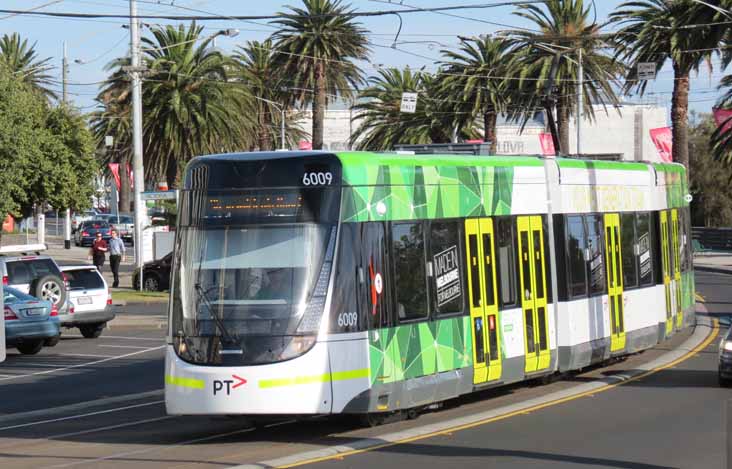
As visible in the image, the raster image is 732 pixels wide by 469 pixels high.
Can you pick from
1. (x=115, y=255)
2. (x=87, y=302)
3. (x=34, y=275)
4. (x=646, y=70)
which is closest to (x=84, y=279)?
(x=87, y=302)

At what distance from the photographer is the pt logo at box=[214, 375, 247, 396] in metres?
13.6

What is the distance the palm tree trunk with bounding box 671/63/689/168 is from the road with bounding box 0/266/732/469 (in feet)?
86.0

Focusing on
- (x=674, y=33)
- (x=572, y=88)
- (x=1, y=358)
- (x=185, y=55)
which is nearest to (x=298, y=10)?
(x=185, y=55)

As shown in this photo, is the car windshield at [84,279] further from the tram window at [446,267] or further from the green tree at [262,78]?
the green tree at [262,78]

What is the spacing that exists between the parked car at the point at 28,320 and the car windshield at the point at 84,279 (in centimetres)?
324

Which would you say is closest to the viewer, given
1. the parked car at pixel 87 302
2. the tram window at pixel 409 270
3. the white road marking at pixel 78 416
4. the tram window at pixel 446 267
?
the tram window at pixel 409 270

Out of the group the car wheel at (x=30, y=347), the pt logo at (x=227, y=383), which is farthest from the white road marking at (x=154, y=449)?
the car wheel at (x=30, y=347)

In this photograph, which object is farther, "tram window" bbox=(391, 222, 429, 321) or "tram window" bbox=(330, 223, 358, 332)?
"tram window" bbox=(391, 222, 429, 321)

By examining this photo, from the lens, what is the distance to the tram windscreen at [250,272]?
13.7 meters

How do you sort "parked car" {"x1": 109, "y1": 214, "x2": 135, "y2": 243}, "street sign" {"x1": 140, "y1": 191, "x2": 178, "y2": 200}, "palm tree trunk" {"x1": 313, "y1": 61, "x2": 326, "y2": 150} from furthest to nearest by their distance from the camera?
"parked car" {"x1": 109, "y1": 214, "x2": 135, "y2": 243} → "palm tree trunk" {"x1": 313, "y1": 61, "x2": 326, "y2": 150} → "street sign" {"x1": 140, "y1": 191, "x2": 178, "y2": 200}

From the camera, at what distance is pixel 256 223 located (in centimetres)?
1420

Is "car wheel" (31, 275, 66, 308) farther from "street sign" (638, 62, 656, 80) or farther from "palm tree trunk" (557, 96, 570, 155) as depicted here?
"palm tree trunk" (557, 96, 570, 155)

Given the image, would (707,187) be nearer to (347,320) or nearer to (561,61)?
(561,61)

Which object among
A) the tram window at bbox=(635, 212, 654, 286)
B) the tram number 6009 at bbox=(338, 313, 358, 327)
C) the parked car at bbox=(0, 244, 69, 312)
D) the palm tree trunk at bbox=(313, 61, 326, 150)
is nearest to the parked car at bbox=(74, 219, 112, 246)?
the palm tree trunk at bbox=(313, 61, 326, 150)
